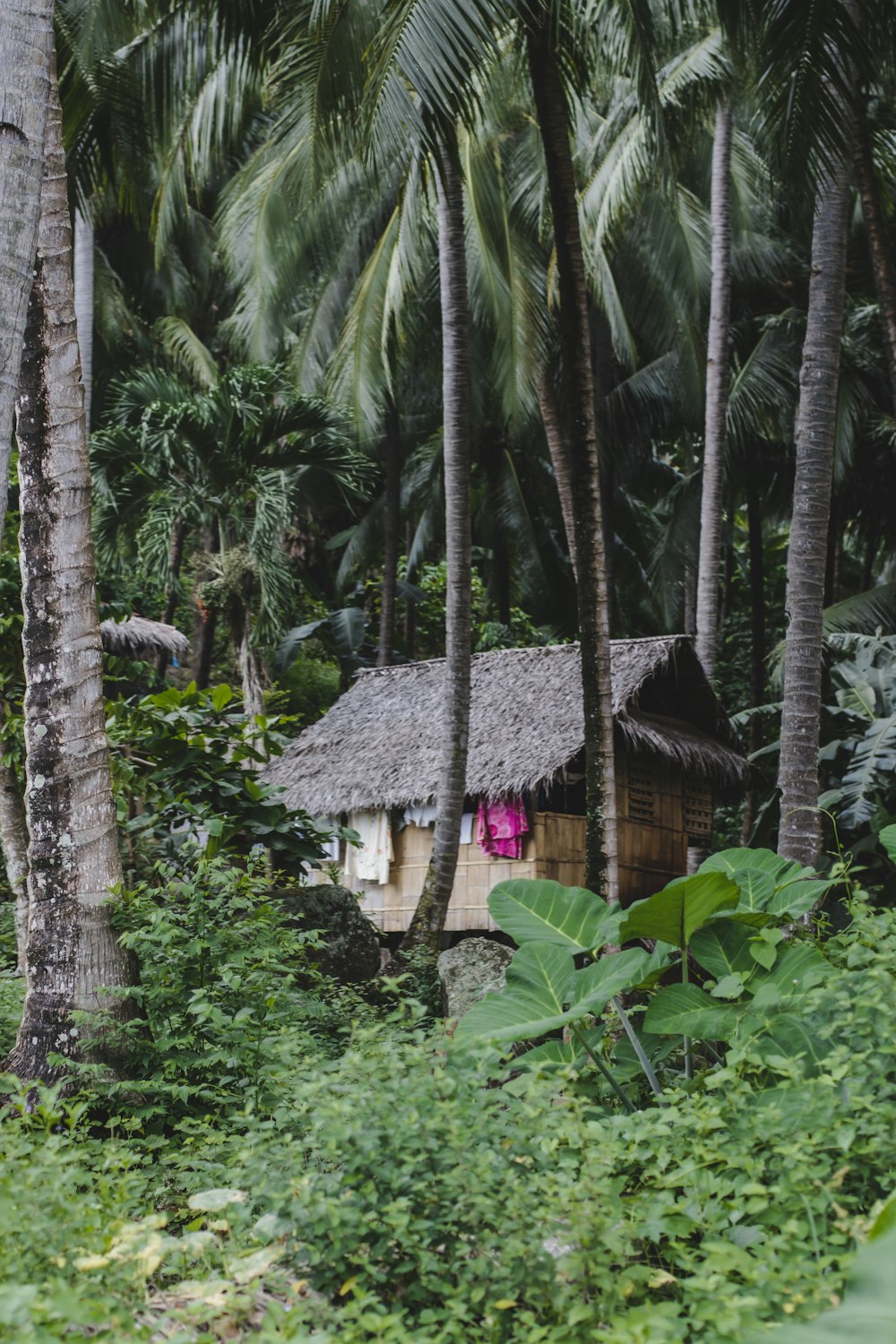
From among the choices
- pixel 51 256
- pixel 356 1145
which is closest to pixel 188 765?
pixel 51 256

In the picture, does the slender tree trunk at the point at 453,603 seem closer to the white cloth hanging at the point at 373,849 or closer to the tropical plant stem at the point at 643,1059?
the white cloth hanging at the point at 373,849

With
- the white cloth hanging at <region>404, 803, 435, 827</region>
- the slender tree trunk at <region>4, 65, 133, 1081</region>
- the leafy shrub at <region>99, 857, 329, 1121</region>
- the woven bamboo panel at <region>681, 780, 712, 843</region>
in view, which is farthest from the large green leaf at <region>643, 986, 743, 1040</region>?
the woven bamboo panel at <region>681, 780, 712, 843</region>

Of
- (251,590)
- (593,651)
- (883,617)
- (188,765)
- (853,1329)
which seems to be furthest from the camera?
(883,617)

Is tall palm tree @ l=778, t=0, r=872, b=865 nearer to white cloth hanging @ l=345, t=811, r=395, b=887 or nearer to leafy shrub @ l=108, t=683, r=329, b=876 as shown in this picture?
leafy shrub @ l=108, t=683, r=329, b=876

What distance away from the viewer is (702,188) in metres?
18.5

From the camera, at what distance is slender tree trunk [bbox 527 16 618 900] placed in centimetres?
810

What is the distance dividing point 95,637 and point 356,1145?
118 inches

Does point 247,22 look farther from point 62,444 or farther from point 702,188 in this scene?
point 702,188

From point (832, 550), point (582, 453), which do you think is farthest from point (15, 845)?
point (832, 550)

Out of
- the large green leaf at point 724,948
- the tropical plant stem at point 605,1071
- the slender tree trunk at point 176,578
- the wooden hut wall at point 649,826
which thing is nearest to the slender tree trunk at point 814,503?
the large green leaf at point 724,948

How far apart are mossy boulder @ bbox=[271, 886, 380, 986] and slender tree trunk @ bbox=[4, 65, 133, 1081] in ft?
12.2

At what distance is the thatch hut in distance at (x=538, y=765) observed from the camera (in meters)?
13.0

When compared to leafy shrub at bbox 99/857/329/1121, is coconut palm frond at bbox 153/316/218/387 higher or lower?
higher

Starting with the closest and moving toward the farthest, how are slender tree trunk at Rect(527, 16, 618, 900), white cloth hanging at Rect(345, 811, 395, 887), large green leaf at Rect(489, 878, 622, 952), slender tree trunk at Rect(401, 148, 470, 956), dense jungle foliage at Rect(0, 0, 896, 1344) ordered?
dense jungle foliage at Rect(0, 0, 896, 1344) < large green leaf at Rect(489, 878, 622, 952) < slender tree trunk at Rect(527, 16, 618, 900) < slender tree trunk at Rect(401, 148, 470, 956) < white cloth hanging at Rect(345, 811, 395, 887)
